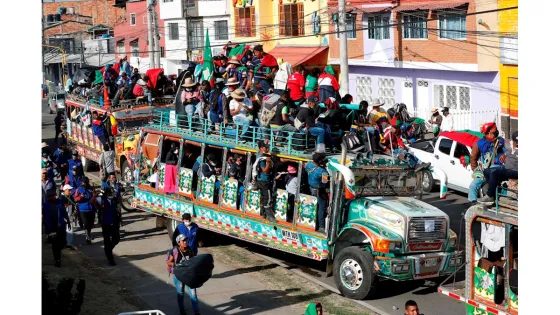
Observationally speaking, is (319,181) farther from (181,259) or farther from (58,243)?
(58,243)

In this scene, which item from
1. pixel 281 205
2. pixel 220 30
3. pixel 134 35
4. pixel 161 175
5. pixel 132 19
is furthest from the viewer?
pixel 132 19

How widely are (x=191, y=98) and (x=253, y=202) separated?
4.02 metres

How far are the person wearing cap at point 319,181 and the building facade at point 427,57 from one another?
14.8 metres

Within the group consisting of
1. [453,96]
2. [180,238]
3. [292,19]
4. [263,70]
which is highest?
[292,19]

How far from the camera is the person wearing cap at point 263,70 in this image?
65.0 ft

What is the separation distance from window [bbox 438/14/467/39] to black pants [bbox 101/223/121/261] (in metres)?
18.3

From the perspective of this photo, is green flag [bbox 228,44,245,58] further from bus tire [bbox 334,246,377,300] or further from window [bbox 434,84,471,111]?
window [bbox 434,84,471,111]

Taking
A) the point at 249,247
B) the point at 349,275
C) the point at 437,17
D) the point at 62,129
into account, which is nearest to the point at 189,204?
the point at 249,247

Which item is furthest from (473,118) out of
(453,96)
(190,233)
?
(190,233)

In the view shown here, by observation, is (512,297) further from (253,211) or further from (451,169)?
(451,169)

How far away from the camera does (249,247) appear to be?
742 inches

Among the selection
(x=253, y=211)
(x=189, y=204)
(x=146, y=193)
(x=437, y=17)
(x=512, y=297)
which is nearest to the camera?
(x=512, y=297)

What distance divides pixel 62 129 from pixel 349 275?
60.4ft

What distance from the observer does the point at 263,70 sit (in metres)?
21.2
